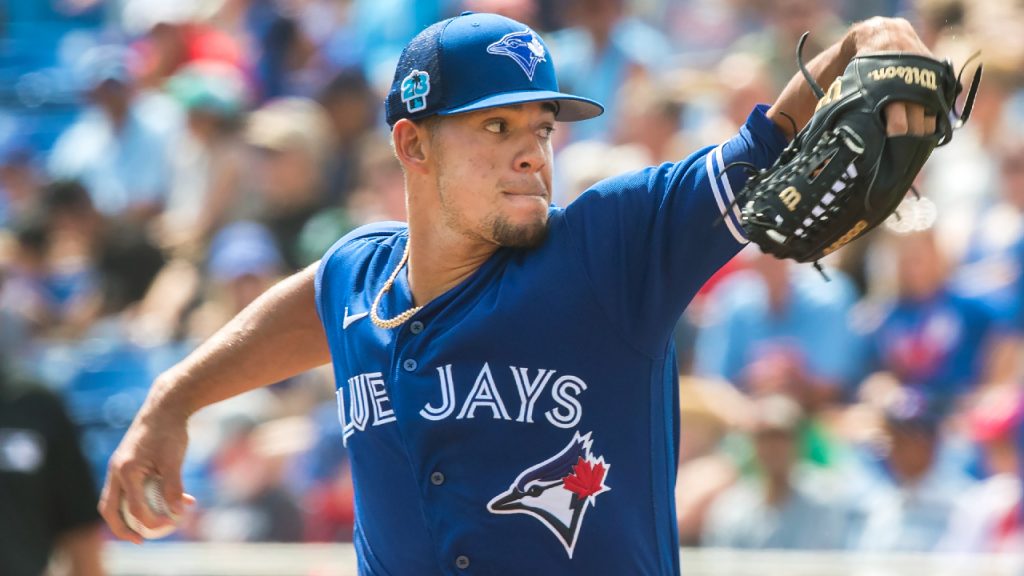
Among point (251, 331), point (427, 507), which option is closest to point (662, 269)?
point (427, 507)

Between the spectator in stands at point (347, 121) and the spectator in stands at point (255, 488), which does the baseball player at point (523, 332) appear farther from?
the spectator in stands at point (347, 121)

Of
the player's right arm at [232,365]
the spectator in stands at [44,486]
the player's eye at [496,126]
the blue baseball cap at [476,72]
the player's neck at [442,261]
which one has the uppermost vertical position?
the blue baseball cap at [476,72]

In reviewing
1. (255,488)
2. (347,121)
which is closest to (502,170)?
(255,488)

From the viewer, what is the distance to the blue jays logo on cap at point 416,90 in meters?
3.24

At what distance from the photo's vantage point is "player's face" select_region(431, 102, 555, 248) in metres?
3.19

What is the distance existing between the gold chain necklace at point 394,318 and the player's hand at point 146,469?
24.8 inches

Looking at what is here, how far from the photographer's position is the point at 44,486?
6004 mm

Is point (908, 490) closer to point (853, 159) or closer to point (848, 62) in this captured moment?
point (848, 62)

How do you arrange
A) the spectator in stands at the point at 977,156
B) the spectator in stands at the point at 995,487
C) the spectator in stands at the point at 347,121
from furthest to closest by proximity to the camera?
the spectator in stands at the point at 347,121 < the spectator in stands at the point at 977,156 < the spectator in stands at the point at 995,487

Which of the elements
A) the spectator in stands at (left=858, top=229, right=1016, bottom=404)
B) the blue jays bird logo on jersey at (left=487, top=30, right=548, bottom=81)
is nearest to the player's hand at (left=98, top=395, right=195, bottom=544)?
the blue jays bird logo on jersey at (left=487, top=30, right=548, bottom=81)

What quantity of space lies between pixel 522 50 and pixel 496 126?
0.17 metres

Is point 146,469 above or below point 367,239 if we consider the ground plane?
below

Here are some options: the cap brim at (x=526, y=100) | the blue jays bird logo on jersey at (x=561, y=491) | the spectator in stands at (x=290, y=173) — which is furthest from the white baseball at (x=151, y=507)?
the spectator in stands at (x=290, y=173)

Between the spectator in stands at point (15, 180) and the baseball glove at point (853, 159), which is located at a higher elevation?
the baseball glove at point (853, 159)
